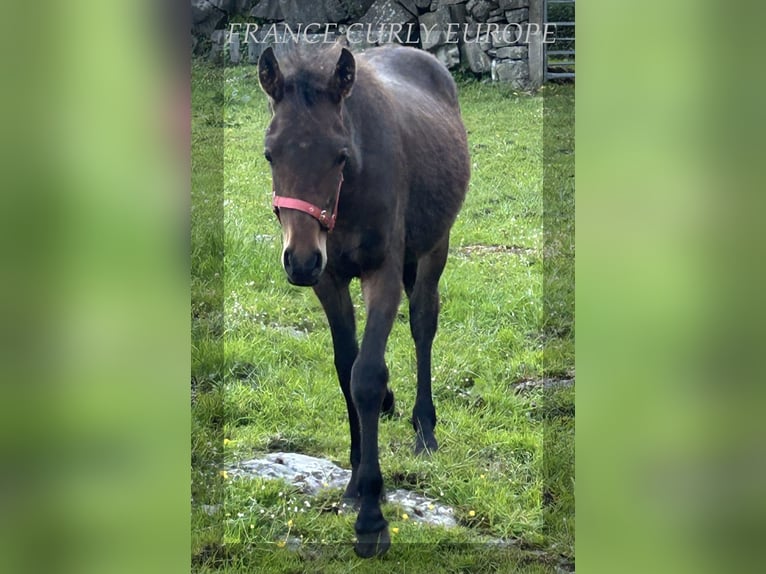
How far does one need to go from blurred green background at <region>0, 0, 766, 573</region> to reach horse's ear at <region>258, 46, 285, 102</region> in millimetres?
1028

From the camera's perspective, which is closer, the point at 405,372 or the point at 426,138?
the point at 405,372

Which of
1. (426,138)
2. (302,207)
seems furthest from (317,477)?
(426,138)

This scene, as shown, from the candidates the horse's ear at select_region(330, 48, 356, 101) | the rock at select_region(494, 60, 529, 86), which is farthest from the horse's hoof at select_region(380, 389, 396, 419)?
the rock at select_region(494, 60, 529, 86)

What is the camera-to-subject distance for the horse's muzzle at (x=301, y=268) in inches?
113

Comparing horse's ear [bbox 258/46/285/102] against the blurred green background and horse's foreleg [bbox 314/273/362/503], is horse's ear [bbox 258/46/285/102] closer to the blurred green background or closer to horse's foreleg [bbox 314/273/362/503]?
horse's foreleg [bbox 314/273/362/503]

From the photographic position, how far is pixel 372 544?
125 inches

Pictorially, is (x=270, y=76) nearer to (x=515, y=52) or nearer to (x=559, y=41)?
(x=515, y=52)

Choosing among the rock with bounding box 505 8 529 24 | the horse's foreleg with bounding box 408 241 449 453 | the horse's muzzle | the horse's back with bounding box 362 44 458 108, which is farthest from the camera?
the horse's back with bounding box 362 44 458 108

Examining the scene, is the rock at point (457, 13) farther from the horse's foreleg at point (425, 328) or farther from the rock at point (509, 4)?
the horse's foreleg at point (425, 328)

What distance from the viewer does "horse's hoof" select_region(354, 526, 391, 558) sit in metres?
3.15

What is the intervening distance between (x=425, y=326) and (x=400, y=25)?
4.90 ft

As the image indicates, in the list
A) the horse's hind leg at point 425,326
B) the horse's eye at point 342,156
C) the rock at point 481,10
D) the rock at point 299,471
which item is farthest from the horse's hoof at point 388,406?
the rock at point 481,10
